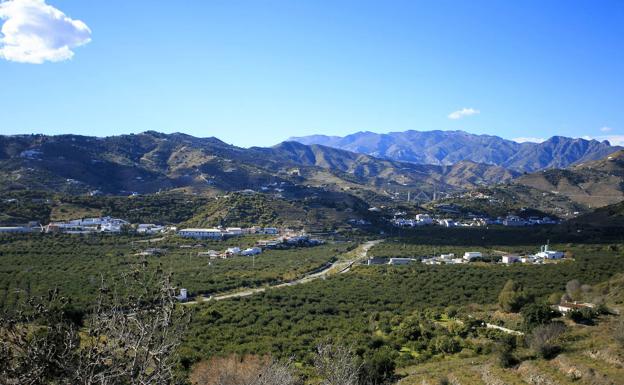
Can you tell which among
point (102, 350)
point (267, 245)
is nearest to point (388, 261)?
point (267, 245)

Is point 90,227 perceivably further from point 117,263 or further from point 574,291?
point 574,291

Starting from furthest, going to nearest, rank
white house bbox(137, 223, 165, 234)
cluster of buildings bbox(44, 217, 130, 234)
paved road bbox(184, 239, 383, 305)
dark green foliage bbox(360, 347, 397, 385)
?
white house bbox(137, 223, 165, 234), cluster of buildings bbox(44, 217, 130, 234), paved road bbox(184, 239, 383, 305), dark green foliage bbox(360, 347, 397, 385)

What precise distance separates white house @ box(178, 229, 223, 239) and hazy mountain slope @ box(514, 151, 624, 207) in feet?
358

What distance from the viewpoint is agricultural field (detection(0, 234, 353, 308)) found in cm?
3506

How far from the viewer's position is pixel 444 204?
122 m

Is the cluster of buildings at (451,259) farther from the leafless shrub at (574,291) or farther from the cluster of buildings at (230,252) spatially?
the cluster of buildings at (230,252)

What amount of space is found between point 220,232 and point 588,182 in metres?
128

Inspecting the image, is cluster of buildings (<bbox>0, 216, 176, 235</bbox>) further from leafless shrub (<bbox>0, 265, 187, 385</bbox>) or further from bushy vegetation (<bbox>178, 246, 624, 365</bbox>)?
leafless shrub (<bbox>0, 265, 187, 385</bbox>)

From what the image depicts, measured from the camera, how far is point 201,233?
6938 centimetres

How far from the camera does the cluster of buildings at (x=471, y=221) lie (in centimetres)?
9420

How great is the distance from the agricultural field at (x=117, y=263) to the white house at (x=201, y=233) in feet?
9.54

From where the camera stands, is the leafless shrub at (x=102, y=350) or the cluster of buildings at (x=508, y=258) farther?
the cluster of buildings at (x=508, y=258)

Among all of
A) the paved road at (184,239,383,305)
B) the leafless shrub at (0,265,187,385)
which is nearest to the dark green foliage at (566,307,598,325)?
the leafless shrub at (0,265,187,385)

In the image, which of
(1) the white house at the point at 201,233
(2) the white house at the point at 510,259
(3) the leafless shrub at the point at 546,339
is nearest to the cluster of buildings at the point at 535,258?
(2) the white house at the point at 510,259
